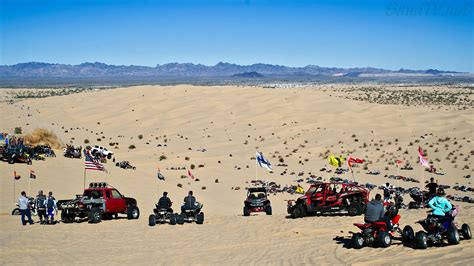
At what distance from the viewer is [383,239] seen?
13.4m

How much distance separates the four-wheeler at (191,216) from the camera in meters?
19.7

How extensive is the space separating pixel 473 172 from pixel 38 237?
2600 cm

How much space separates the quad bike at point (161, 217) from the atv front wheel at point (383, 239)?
27.1ft

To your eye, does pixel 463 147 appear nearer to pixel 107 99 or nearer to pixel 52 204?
A: pixel 52 204

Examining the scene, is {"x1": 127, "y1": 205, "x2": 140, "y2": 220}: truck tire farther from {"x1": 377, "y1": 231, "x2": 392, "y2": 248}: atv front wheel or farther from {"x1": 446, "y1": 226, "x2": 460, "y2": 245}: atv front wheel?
{"x1": 446, "y1": 226, "x2": 460, "y2": 245}: atv front wheel

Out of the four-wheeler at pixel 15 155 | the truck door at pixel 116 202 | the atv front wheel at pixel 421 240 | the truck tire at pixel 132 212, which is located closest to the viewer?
the atv front wheel at pixel 421 240

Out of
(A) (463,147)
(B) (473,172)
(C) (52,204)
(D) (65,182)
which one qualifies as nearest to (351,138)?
(A) (463,147)

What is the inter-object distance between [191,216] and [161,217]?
3.44 feet

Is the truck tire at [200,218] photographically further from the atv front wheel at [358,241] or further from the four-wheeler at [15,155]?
the four-wheeler at [15,155]

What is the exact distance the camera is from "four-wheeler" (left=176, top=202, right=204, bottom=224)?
19.7 m

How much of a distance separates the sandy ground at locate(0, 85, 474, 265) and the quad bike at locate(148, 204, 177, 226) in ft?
0.95

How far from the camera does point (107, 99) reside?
90.9 metres

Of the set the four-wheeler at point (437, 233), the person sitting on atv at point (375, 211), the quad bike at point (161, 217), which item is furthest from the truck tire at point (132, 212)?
the four-wheeler at point (437, 233)

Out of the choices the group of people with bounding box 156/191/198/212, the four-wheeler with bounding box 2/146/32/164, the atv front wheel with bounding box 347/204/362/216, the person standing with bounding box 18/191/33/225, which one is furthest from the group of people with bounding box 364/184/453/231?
the four-wheeler with bounding box 2/146/32/164
